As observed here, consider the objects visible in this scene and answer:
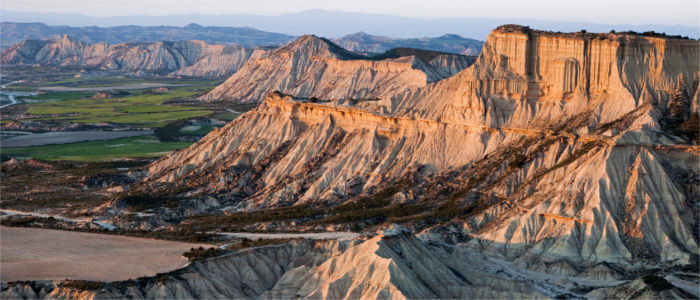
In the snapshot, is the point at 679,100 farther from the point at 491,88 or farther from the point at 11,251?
the point at 11,251

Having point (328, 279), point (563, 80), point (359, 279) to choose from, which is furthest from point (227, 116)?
point (359, 279)

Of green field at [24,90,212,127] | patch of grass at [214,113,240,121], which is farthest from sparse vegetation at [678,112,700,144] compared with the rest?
green field at [24,90,212,127]

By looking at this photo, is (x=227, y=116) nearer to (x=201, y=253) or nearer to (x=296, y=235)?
(x=296, y=235)

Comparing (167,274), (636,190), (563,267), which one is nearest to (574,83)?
(636,190)

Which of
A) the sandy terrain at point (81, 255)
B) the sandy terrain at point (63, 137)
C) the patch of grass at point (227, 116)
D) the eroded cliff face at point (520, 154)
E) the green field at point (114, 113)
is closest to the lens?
the sandy terrain at point (81, 255)

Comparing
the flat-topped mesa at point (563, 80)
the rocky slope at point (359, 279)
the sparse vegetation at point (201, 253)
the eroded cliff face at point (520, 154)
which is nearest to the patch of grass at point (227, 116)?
the eroded cliff face at point (520, 154)

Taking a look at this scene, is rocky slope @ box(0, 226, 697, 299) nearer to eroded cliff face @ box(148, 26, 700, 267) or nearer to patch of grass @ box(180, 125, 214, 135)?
eroded cliff face @ box(148, 26, 700, 267)

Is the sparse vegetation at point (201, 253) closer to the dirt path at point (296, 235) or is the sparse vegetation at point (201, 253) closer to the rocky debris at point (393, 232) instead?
the dirt path at point (296, 235)
